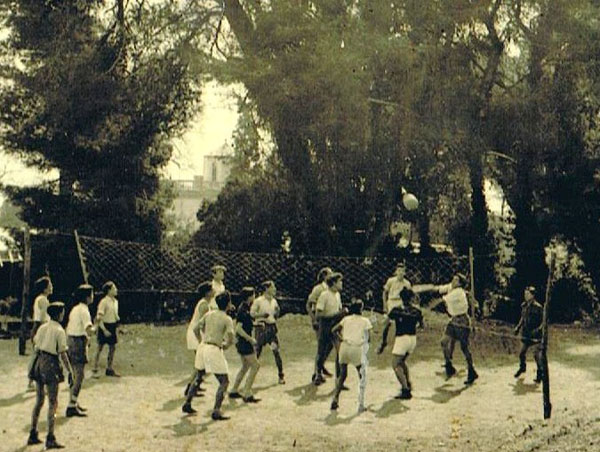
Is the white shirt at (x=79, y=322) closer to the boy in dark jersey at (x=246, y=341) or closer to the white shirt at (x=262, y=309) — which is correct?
the boy in dark jersey at (x=246, y=341)

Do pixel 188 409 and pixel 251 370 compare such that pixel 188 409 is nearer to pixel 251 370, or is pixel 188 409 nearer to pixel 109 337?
pixel 251 370

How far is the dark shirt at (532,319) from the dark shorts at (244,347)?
577 cm

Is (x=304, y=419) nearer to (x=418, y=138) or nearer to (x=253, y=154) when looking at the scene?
(x=418, y=138)

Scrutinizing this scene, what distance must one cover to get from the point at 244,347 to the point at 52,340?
377cm

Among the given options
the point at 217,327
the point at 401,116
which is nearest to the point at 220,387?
the point at 217,327

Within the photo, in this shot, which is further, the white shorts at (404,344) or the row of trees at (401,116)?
the row of trees at (401,116)

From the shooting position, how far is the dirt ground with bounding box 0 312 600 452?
1158 cm

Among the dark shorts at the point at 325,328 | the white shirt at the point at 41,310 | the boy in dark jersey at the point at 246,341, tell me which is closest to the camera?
the boy in dark jersey at the point at 246,341

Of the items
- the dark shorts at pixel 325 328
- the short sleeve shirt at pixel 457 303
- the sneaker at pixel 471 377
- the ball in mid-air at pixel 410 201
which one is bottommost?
the sneaker at pixel 471 377

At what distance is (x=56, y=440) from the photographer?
1141 cm

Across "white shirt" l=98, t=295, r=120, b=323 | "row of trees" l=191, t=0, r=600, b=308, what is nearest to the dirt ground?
"white shirt" l=98, t=295, r=120, b=323

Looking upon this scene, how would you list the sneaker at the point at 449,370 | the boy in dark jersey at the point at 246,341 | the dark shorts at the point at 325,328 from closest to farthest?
the boy in dark jersey at the point at 246,341
the dark shorts at the point at 325,328
the sneaker at the point at 449,370

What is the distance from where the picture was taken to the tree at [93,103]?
27812 mm

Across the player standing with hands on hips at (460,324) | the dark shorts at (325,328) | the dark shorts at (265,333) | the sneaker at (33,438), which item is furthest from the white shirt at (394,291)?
the sneaker at (33,438)
